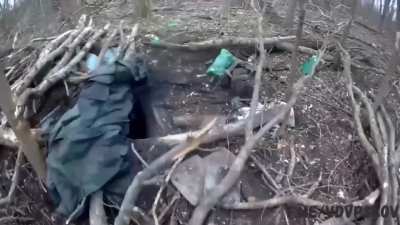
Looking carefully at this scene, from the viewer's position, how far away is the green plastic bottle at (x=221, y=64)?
9.78ft

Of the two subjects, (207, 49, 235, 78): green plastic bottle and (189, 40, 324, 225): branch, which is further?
(207, 49, 235, 78): green plastic bottle

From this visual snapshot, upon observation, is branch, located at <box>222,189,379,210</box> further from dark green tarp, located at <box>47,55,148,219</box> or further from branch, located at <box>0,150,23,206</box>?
branch, located at <box>0,150,23,206</box>

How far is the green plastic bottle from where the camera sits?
2982mm

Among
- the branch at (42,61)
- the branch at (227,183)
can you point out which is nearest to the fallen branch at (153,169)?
the branch at (227,183)

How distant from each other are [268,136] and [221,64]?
684 mm

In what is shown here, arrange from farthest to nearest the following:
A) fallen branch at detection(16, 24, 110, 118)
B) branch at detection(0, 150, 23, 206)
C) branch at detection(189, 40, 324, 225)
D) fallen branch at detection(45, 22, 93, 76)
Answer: fallen branch at detection(45, 22, 93, 76) < fallen branch at detection(16, 24, 110, 118) < branch at detection(0, 150, 23, 206) < branch at detection(189, 40, 324, 225)

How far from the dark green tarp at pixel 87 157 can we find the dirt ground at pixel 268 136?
0.16 meters

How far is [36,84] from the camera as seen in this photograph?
9.57ft

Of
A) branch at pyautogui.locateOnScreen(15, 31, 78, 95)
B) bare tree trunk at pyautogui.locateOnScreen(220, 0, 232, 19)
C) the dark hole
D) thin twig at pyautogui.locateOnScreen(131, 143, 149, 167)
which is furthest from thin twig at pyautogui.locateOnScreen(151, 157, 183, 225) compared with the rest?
bare tree trunk at pyautogui.locateOnScreen(220, 0, 232, 19)

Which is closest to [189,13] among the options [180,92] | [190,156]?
[180,92]

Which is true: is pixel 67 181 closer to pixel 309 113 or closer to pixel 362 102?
pixel 309 113

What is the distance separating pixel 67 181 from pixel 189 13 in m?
2.31

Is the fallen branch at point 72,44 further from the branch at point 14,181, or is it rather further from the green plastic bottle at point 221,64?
the green plastic bottle at point 221,64

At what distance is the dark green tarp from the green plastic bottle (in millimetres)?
739
